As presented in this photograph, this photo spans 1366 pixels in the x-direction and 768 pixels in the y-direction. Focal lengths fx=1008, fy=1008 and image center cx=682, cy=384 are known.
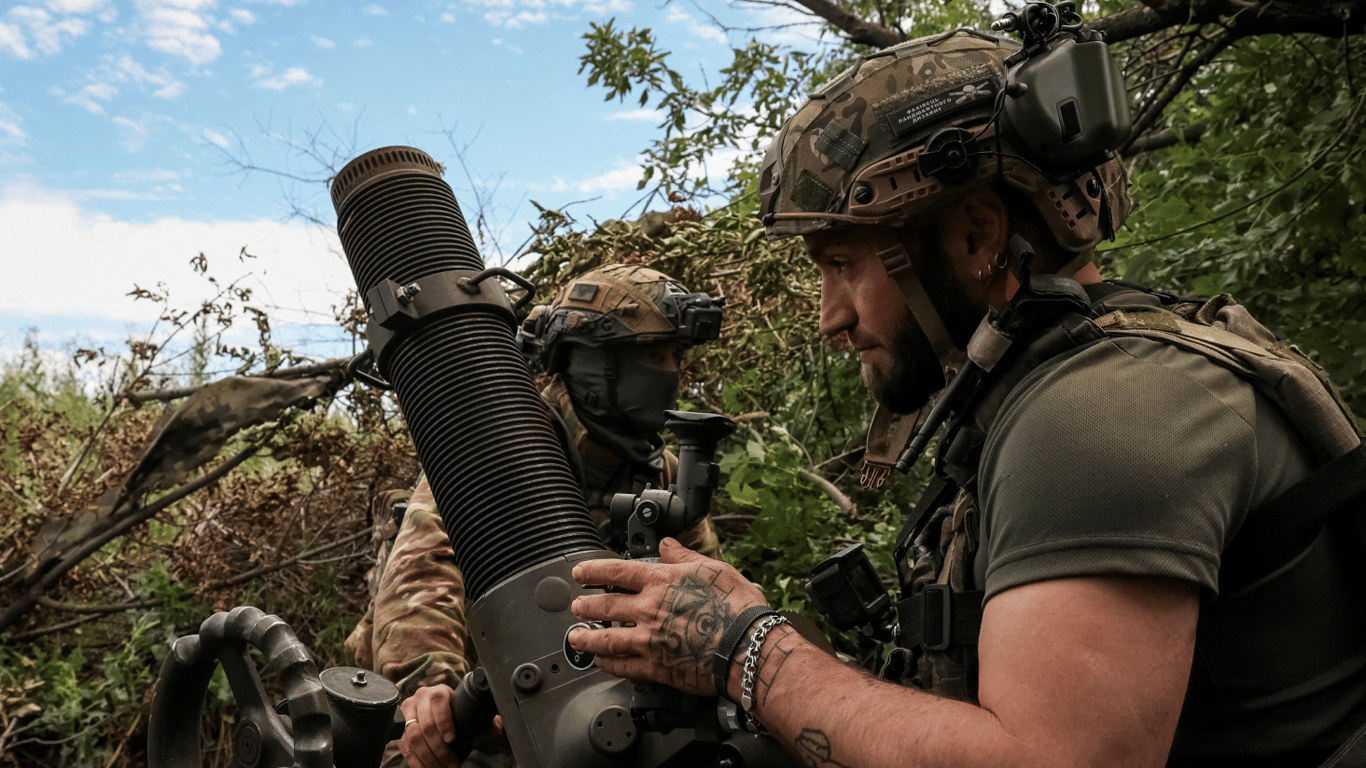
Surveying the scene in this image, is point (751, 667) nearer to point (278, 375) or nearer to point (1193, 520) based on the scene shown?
point (1193, 520)

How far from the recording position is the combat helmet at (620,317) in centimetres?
411

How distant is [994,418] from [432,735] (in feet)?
6.49

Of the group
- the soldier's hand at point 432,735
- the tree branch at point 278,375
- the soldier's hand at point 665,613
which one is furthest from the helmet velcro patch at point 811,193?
the tree branch at point 278,375

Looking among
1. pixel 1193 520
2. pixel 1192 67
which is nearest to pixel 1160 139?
pixel 1192 67

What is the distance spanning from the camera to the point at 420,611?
3678mm

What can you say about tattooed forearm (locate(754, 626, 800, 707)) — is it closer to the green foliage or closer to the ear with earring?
the ear with earring

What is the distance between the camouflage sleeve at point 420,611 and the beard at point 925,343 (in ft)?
6.85

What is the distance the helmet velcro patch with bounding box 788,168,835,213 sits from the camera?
1.94 meters

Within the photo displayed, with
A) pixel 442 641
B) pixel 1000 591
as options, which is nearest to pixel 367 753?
pixel 1000 591

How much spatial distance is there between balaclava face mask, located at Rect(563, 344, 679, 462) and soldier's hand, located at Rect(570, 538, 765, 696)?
220 centimetres

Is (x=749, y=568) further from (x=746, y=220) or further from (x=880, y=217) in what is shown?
(x=880, y=217)

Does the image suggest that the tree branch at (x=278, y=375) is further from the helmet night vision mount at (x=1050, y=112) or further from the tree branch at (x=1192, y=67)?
the helmet night vision mount at (x=1050, y=112)

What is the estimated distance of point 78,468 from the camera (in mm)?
5570

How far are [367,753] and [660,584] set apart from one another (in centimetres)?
58
